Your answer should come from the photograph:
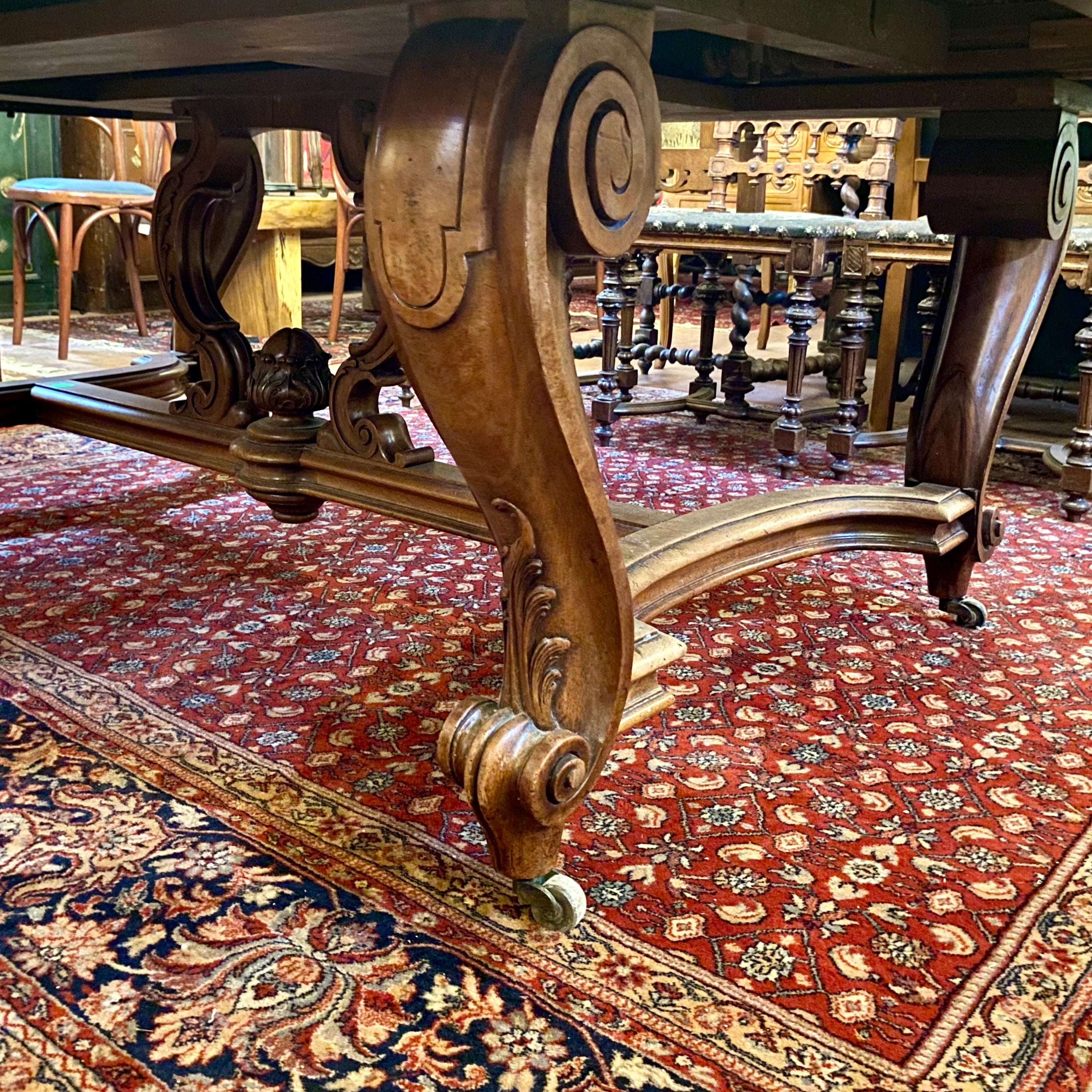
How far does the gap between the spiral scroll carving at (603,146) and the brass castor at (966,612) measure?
3.22 feet

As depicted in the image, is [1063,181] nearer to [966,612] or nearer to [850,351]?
[966,612]

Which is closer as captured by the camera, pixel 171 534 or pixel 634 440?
pixel 171 534

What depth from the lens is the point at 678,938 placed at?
87 centimetres

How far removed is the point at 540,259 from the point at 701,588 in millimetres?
496

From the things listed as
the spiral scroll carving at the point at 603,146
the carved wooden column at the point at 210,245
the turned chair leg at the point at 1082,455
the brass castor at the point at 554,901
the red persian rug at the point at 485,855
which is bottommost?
the red persian rug at the point at 485,855

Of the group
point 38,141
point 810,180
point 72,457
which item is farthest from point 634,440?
point 38,141

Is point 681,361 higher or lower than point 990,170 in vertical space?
lower

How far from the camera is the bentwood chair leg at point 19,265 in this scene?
3.72 m

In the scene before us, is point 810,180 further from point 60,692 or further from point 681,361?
point 60,692

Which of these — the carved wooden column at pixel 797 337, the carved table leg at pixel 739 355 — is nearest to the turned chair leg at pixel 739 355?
Answer: the carved table leg at pixel 739 355

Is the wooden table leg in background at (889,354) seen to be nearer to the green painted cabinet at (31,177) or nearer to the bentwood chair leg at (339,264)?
the bentwood chair leg at (339,264)

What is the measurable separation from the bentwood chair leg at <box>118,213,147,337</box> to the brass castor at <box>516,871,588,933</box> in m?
3.42

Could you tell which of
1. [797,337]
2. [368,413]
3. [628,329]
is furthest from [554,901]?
[628,329]

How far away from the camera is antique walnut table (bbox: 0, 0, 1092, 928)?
716 millimetres
